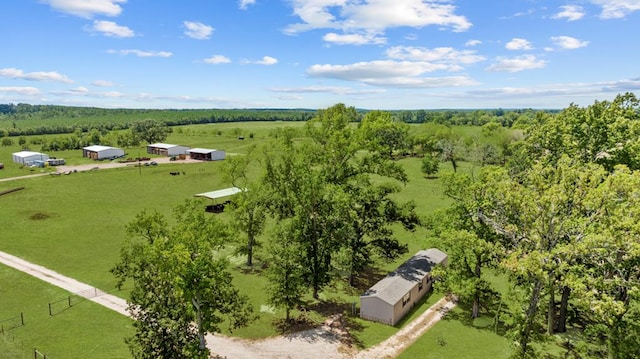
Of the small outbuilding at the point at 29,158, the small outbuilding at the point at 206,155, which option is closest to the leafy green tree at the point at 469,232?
the small outbuilding at the point at 206,155

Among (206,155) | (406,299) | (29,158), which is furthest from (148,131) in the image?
(406,299)

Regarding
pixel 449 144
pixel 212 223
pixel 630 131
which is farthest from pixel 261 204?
pixel 449 144

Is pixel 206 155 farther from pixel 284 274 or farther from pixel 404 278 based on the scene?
pixel 284 274

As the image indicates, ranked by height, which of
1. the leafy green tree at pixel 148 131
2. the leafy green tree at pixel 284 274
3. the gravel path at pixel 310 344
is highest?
the leafy green tree at pixel 148 131

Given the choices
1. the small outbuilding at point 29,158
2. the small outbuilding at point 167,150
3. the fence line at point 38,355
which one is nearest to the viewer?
the fence line at point 38,355

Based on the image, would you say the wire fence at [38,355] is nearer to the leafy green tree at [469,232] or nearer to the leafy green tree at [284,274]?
the leafy green tree at [284,274]

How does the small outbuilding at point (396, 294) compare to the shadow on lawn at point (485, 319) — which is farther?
the small outbuilding at point (396, 294)

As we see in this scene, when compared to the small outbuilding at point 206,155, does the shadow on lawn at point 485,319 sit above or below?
below

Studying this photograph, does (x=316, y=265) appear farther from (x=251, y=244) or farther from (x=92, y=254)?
(x=92, y=254)
